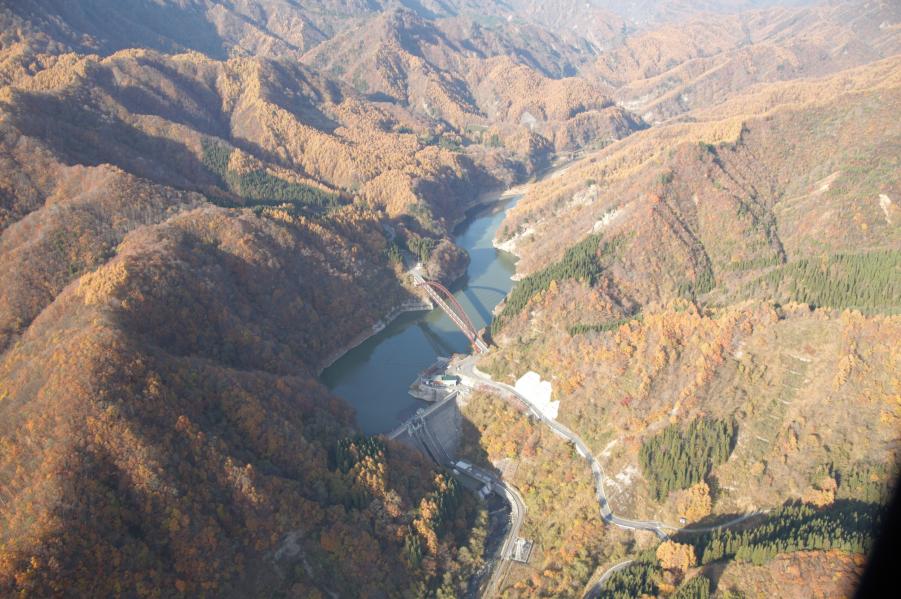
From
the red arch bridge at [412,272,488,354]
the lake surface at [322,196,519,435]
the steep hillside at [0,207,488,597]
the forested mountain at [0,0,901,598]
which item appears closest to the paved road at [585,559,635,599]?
the forested mountain at [0,0,901,598]

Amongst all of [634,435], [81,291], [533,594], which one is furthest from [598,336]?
[81,291]

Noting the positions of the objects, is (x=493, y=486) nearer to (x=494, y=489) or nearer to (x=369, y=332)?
(x=494, y=489)

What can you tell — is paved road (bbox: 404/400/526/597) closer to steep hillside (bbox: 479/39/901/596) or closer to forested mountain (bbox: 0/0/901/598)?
forested mountain (bbox: 0/0/901/598)

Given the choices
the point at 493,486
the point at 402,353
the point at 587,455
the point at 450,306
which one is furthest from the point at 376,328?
the point at 587,455

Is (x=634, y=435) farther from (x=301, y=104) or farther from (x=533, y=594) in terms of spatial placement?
(x=301, y=104)

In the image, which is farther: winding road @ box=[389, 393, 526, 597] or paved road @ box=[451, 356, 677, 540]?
winding road @ box=[389, 393, 526, 597]

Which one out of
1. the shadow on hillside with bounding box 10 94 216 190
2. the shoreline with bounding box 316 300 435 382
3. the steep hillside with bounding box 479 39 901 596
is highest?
the shadow on hillside with bounding box 10 94 216 190
